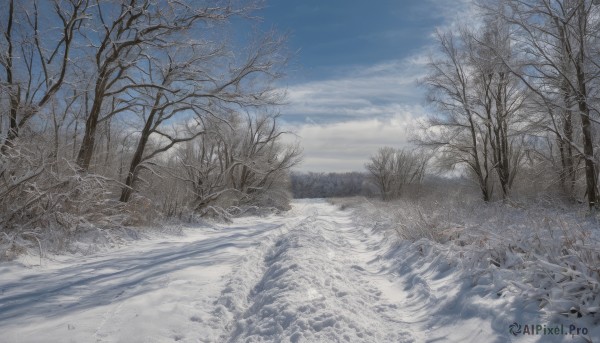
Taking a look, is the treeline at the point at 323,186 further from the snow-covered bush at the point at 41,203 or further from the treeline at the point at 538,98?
the snow-covered bush at the point at 41,203

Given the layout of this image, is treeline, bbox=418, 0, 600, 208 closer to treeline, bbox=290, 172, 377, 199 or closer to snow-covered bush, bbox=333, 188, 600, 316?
snow-covered bush, bbox=333, 188, 600, 316

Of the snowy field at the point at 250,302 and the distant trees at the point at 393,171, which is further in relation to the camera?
the distant trees at the point at 393,171

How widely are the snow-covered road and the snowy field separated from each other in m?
0.01

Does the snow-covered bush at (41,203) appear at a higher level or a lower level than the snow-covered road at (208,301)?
higher

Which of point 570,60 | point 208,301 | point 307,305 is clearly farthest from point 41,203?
point 570,60

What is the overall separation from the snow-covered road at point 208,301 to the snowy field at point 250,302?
1 centimetres

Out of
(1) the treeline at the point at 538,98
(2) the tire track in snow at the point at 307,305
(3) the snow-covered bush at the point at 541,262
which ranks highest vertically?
(1) the treeline at the point at 538,98

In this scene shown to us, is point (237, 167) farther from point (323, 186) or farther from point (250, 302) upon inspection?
point (323, 186)

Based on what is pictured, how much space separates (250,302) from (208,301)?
1.84 ft

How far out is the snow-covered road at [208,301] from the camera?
11.3ft

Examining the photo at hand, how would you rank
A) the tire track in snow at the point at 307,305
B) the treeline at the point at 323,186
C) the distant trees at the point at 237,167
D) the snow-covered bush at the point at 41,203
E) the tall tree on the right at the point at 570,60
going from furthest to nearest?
the treeline at the point at 323,186, the distant trees at the point at 237,167, the tall tree on the right at the point at 570,60, the snow-covered bush at the point at 41,203, the tire track in snow at the point at 307,305

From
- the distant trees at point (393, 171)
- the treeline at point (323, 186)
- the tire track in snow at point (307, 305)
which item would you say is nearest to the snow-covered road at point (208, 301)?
the tire track in snow at point (307, 305)

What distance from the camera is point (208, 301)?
14.6ft

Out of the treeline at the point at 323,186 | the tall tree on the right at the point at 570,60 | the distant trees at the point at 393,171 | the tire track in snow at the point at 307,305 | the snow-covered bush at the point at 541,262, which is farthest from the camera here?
the treeline at the point at 323,186
